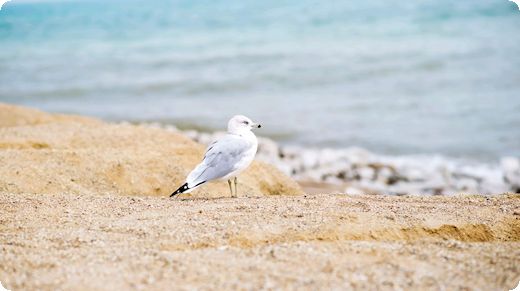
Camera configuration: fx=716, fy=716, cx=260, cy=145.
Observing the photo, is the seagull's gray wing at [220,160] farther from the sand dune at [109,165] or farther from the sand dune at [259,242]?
the sand dune at [109,165]

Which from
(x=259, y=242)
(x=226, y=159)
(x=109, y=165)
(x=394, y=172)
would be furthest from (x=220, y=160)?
(x=394, y=172)

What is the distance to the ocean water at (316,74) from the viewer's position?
12.2m

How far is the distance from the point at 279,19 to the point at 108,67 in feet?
34.7

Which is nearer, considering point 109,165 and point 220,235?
point 220,235

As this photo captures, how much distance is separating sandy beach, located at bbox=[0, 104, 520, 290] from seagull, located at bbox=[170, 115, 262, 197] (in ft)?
0.60

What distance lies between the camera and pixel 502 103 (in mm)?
12820

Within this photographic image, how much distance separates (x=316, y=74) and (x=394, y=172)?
7683 mm

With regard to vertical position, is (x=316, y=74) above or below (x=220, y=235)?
below

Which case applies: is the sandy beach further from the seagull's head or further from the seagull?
the seagull's head

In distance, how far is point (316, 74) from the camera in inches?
682

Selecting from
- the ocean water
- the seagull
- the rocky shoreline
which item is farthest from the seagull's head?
the ocean water

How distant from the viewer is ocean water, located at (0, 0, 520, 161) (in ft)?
40.0

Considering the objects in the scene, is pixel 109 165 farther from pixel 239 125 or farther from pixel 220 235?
pixel 220 235

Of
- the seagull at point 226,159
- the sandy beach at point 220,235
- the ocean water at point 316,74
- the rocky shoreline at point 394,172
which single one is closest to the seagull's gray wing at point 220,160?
the seagull at point 226,159
